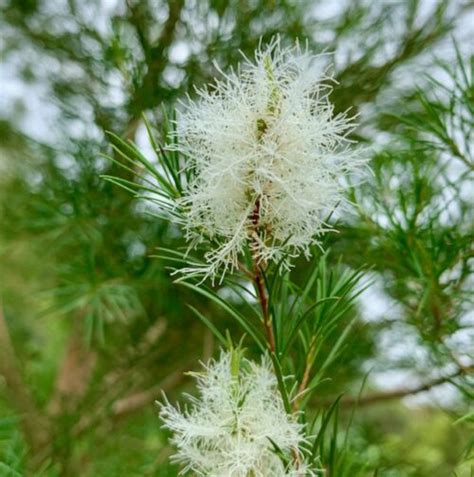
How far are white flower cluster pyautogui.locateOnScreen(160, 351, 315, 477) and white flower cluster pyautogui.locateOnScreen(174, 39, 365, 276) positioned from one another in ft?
0.16

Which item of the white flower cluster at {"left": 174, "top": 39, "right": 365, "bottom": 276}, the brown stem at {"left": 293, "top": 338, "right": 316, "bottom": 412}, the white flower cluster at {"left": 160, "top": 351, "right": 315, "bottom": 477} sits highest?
the white flower cluster at {"left": 174, "top": 39, "right": 365, "bottom": 276}

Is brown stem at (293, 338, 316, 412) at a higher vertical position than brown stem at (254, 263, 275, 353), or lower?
lower

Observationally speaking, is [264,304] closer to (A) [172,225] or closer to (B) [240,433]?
(B) [240,433]

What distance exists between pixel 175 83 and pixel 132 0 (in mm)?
79

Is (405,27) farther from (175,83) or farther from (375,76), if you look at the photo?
(175,83)

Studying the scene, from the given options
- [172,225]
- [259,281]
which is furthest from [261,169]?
[172,225]

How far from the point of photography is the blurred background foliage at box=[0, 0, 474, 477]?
355mm

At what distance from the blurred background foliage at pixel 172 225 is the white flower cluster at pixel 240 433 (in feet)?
0.36

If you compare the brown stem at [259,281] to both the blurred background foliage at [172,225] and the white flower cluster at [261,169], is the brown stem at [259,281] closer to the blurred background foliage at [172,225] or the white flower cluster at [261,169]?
the white flower cluster at [261,169]

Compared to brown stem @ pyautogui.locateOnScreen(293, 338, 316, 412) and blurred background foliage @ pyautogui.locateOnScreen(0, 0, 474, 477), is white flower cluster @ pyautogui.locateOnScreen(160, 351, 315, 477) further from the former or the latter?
blurred background foliage @ pyautogui.locateOnScreen(0, 0, 474, 477)

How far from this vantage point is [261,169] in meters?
0.20

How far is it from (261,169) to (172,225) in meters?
0.30

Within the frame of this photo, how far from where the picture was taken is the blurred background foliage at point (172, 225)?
0.36 meters

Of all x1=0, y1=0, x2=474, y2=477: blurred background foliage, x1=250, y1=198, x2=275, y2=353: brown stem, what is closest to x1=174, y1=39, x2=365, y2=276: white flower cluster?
x1=250, y1=198, x2=275, y2=353: brown stem
